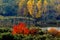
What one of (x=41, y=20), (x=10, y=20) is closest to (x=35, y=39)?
(x=10, y=20)

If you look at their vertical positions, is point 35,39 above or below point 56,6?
above

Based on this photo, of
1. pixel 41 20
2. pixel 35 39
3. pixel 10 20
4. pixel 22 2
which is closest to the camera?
pixel 35 39

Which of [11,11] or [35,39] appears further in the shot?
[11,11]

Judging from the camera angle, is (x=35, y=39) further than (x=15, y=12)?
No

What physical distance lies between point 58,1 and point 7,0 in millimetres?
6447

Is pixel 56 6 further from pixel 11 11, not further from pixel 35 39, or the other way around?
pixel 35 39

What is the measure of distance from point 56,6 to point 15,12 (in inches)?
199

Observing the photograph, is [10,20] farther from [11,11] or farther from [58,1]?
[58,1]

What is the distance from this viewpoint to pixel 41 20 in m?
30.7

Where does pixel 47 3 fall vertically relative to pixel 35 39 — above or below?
below

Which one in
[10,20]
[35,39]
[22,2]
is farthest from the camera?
[22,2]

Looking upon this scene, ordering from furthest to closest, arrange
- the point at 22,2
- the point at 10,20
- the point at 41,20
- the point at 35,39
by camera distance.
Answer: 1. the point at 22,2
2. the point at 41,20
3. the point at 10,20
4. the point at 35,39

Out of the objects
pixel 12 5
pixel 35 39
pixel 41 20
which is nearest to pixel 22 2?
pixel 12 5

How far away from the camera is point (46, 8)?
104ft
